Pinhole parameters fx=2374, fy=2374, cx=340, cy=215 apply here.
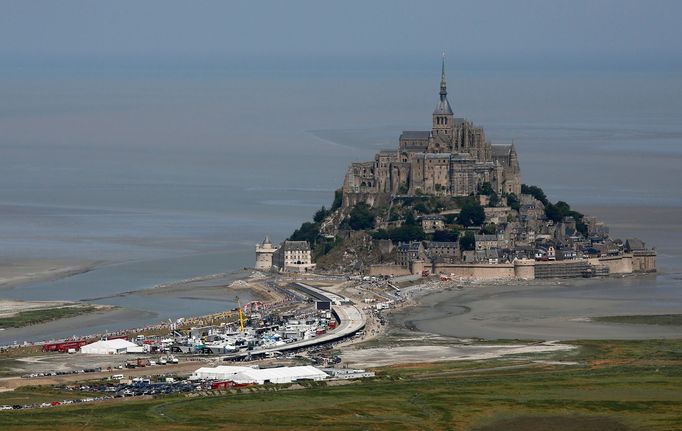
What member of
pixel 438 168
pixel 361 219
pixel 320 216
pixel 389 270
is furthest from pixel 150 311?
pixel 438 168

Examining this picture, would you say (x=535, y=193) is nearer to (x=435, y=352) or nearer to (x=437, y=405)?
(x=435, y=352)

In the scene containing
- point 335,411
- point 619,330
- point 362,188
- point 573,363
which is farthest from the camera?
point 362,188

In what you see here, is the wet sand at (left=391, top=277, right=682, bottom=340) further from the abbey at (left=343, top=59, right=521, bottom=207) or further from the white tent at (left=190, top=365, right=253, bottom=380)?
the white tent at (left=190, top=365, right=253, bottom=380)

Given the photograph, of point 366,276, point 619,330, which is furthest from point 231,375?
point 366,276

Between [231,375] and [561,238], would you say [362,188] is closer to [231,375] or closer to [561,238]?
[561,238]

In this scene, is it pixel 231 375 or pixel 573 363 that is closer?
pixel 231 375

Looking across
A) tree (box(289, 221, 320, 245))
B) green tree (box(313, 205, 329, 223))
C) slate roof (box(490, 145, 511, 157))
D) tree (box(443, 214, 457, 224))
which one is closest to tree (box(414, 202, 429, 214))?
tree (box(443, 214, 457, 224))
